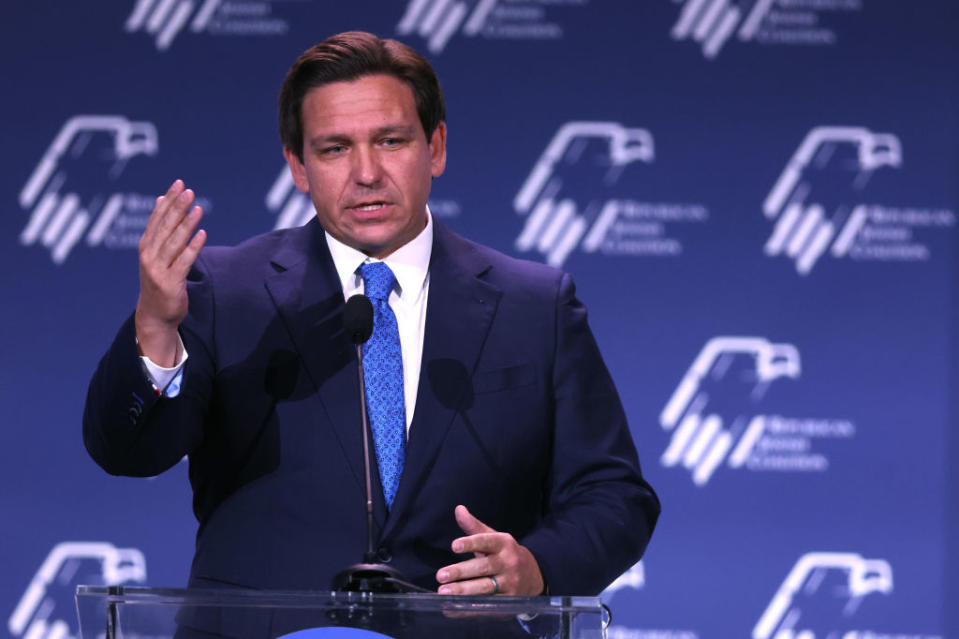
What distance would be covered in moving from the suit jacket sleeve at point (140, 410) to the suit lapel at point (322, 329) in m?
0.15

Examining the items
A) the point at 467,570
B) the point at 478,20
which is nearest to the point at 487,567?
the point at 467,570

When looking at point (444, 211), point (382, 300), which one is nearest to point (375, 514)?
point (382, 300)

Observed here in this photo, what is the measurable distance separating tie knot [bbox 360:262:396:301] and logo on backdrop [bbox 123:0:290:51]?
2.27 m

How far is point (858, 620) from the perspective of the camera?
163 inches

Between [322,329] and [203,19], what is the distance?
Result: 2458 millimetres

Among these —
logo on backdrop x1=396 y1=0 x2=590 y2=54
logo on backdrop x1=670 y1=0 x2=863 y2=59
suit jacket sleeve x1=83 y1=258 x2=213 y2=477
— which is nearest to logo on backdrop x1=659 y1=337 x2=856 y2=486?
logo on backdrop x1=670 y1=0 x2=863 y2=59

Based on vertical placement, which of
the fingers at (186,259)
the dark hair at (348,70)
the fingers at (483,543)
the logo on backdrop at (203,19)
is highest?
the logo on backdrop at (203,19)

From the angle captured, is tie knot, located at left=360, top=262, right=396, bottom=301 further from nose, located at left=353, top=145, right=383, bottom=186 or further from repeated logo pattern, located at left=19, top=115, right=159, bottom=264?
repeated logo pattern, located at left=19, top=115, right=159, bottom=264

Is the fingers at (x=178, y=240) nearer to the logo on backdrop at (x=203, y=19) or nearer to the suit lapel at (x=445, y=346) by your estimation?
the suit lapel at (x=445, y=346)

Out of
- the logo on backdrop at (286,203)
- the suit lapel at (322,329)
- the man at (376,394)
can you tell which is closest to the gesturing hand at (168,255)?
the man at (376,394)

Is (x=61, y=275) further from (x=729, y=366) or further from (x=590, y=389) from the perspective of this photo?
(x=590, y=389)

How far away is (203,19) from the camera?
165 inches

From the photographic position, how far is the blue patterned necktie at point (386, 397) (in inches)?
79.6

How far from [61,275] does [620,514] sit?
2.77m
